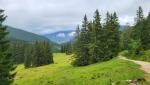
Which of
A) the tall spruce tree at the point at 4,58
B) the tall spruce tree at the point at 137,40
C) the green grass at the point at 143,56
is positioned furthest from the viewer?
the tall spruce tree at the point at 137,40

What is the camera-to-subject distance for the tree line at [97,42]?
7850 centimetres

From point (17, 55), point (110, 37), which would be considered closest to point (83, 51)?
point (110, 37)

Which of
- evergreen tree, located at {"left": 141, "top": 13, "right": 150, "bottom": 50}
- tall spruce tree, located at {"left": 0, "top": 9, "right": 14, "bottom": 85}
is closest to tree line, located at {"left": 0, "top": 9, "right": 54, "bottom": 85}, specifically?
tall spruce tree, located at {"left": 0, "top": 9, "right": 14, "bottom": 85}

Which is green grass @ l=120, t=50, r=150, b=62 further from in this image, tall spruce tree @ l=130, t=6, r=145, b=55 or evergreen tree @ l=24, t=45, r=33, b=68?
Result: evergreen tree @ l=24, t=45, r=33, b=68

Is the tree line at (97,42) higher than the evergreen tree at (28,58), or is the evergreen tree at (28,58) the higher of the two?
the tree line at (97,42)

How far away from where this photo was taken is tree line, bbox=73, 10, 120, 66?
78500 millimetres

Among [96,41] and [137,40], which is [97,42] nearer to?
[96,41]

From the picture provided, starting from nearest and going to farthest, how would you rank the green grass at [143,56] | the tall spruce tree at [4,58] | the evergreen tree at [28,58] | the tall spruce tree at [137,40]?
the tall spruce tree at [4,58]
the green grass at [143,56]
the tall spruce tree at [137,40]
the evergreen tree at [28,58]

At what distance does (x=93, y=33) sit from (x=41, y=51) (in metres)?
57.3

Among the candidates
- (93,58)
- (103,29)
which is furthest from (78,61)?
(103,29)

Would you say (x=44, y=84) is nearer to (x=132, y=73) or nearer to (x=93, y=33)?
(x=132, y=73)

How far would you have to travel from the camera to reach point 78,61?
8300cm

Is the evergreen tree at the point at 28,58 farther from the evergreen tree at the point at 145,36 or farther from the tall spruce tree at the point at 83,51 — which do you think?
the evergreen tree at the point at 145,36

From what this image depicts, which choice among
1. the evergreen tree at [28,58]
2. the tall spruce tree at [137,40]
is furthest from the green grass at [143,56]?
the evergreen tree at [28,58]
